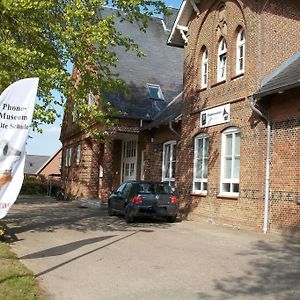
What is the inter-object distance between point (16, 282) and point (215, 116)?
12.5 meters

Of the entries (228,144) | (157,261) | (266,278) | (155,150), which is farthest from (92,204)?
(266,278)

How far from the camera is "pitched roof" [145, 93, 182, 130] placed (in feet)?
76.1

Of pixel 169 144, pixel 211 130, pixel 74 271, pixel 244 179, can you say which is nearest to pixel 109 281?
pixel 74 271

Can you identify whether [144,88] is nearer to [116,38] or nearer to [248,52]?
[248,52]

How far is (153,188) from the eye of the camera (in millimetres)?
18406

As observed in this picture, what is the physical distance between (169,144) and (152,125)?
150 centimetres

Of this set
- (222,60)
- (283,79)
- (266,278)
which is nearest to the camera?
(266,278)

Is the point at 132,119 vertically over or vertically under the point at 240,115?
over

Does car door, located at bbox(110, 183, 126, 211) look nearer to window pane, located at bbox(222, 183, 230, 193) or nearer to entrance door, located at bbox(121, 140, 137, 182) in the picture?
window pane, located at bbox(222, 183, 230, 193)

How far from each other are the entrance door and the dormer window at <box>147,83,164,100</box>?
297 centimetres

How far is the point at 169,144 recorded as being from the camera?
24.2 meters

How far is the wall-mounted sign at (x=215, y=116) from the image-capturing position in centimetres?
1809

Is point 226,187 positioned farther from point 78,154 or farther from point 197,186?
point 78,154

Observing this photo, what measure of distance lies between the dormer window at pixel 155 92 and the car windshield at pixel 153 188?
35.6 feet
